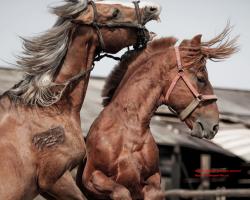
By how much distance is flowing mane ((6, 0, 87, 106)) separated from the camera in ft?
20.8

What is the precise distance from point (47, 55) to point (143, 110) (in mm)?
1378

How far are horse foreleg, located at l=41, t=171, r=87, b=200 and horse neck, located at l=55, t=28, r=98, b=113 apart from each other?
53cm

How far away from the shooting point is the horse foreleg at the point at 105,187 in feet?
23.0

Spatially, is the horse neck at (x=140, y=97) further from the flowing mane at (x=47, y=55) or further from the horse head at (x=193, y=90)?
the flowing mane at (x=47, y=55)

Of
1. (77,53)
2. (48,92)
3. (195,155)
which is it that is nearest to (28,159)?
(48,92)

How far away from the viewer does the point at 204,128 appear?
748 centimetres

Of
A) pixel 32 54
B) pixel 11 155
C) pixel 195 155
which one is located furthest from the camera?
pixel 195 155

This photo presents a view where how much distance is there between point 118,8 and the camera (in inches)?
265

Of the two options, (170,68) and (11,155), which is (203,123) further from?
(11,155)

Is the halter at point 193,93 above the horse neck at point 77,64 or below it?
below

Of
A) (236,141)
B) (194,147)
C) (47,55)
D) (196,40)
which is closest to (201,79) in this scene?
(196,40)

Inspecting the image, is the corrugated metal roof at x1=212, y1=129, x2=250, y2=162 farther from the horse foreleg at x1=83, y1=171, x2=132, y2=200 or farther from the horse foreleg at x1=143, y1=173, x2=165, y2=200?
the horse foreleg at x1=83, y1=171, x2=132, y2=200

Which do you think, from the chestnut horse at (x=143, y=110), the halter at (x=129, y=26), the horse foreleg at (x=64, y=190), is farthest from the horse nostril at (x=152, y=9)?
the horse foreleg at (x=64, y=190)

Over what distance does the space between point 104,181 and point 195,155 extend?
6.22 m
